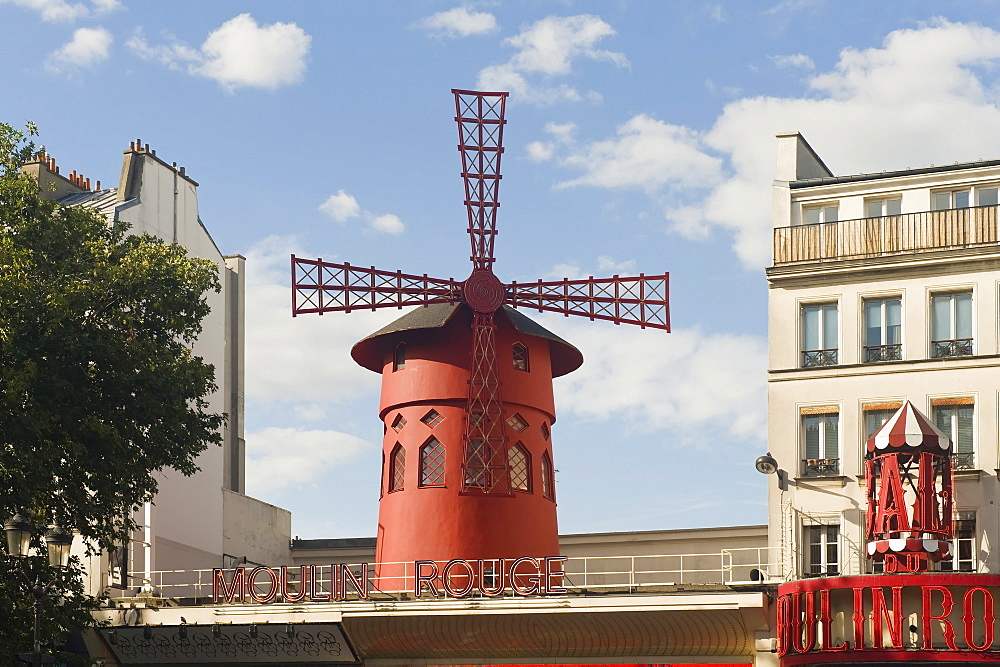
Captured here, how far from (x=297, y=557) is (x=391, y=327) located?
9.47 metres

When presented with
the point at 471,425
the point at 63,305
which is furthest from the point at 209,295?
the point at 63,305

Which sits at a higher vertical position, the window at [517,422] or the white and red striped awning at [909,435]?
the window at [517,422]

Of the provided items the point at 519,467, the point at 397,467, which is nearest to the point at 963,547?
the point at 519,467

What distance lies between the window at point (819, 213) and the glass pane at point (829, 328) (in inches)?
62.4

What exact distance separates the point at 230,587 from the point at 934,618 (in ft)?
41.7

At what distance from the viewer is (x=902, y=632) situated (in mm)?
24516

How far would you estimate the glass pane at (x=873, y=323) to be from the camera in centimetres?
2739

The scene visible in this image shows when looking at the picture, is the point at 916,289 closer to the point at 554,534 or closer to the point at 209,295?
the point at 554,534

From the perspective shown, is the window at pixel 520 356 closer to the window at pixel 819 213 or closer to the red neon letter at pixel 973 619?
the window at pixel 819 213

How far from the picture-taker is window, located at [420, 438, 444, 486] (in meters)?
31.8

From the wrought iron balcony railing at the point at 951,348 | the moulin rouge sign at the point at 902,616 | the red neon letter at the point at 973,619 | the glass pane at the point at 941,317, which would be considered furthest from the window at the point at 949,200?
the red neon letter at the point at 973,619

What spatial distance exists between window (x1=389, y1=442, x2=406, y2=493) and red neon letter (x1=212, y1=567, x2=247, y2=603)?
369 cm

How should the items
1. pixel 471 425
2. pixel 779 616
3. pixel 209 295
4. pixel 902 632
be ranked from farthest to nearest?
pixel 209 295 < pixel 471 425 < pixel 779 616 < pixel 902 632

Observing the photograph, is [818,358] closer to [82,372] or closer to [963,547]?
[963,547]
